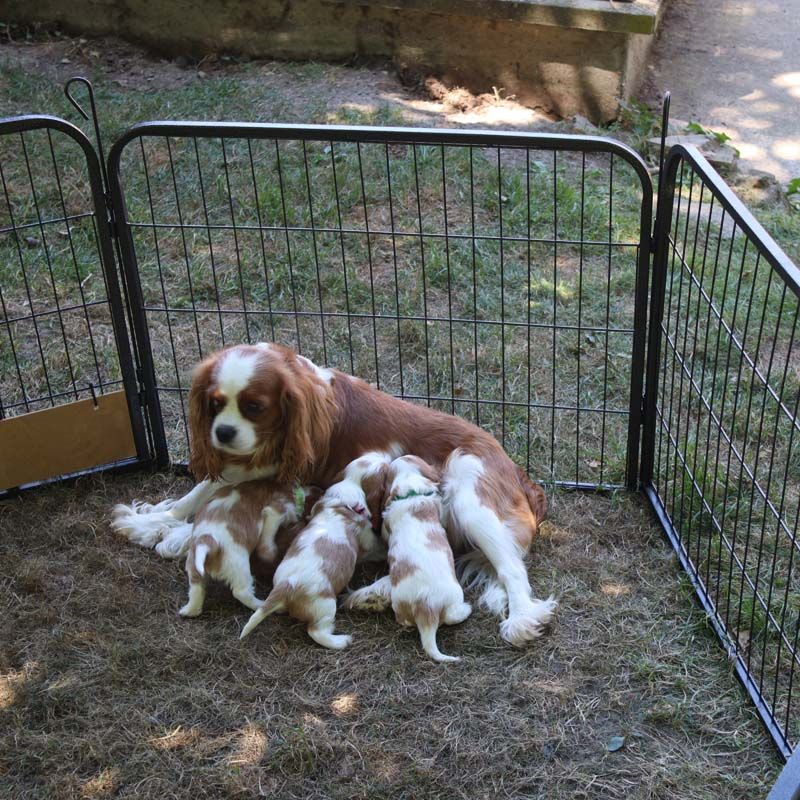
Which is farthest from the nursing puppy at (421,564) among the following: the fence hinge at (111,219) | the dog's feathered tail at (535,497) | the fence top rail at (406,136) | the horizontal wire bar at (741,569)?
the fence hinge at (111,219)

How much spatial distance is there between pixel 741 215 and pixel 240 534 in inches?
79.9

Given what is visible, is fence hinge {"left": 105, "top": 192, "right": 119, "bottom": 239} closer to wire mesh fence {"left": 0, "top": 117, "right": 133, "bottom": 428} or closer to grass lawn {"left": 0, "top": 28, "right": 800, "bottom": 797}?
wire mesh fence {"left": 0, "top": 117, "right": 133, "bottom": 428}

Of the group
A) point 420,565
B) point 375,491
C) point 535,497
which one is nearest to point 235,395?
point 375,491

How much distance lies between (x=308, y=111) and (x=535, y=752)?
5.73m

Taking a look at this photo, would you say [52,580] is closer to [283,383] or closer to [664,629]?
[283,383]

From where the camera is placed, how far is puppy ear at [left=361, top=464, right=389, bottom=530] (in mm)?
4047

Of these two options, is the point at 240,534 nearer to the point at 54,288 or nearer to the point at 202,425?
the point at 202,425

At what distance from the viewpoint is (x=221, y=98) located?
8.25 m

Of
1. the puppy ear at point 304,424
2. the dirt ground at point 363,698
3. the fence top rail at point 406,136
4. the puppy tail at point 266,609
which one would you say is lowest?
the dirt ground at point 363,698

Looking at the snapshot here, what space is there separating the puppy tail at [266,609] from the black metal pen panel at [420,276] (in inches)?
50.7

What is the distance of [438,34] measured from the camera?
8.52 m

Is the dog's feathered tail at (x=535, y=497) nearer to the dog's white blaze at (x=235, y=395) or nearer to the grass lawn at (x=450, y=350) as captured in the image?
the grass lawn at (x=450, y=350)

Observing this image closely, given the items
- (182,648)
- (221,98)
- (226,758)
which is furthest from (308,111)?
(226,758)

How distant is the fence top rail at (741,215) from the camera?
308cm
